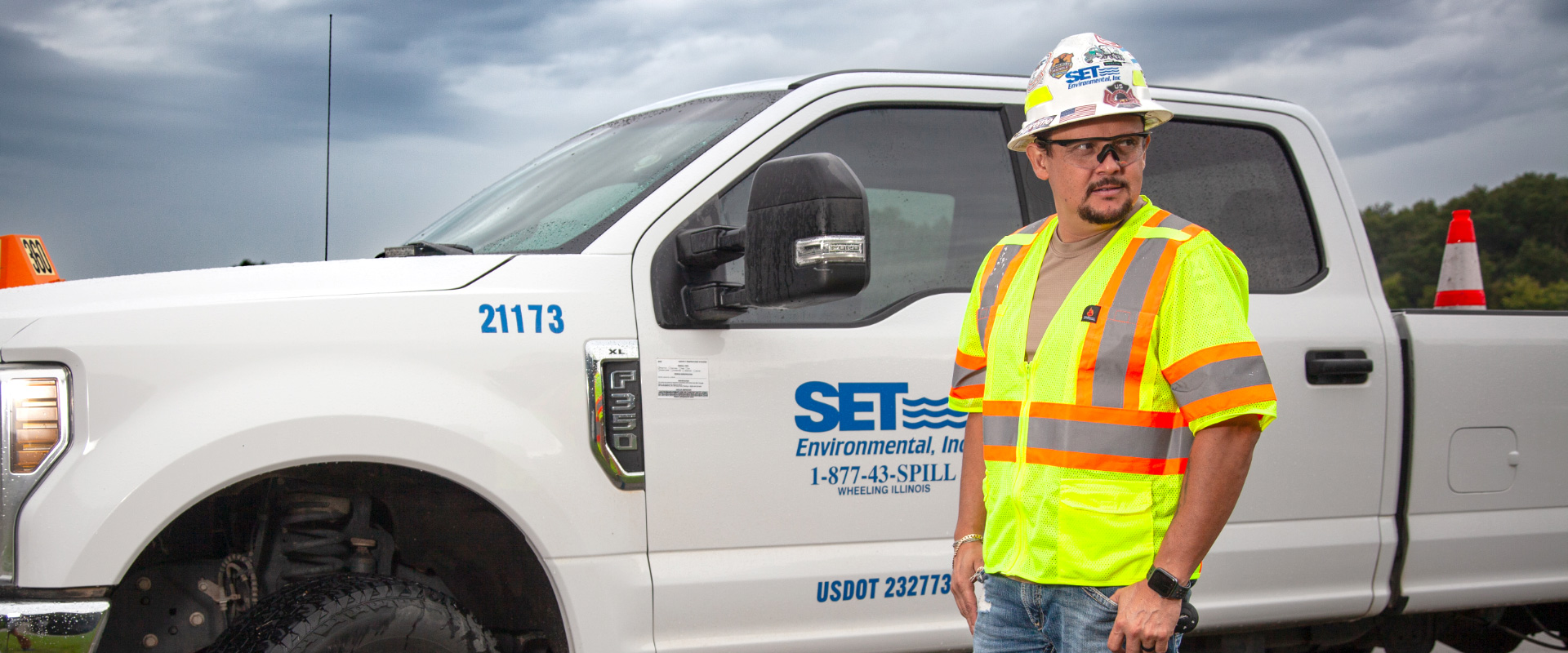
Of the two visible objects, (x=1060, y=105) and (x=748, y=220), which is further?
(x=748, y=220)

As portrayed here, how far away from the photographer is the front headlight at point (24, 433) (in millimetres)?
2215

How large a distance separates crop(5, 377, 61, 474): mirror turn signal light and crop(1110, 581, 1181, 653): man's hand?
6.25ft

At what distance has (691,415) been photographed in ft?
8.71

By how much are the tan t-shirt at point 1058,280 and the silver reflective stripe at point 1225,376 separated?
261 mm

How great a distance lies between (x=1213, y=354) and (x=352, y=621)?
5.51 ft

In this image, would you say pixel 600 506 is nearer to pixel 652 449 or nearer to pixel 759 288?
pixel 652 449

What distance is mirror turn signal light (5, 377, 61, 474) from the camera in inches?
87.6

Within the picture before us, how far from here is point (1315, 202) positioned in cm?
358

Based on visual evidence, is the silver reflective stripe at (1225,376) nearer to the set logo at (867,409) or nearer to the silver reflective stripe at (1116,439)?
the silver reflective stripe at (1116,439)

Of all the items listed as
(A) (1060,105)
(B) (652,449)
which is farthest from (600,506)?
(A) (1060,105)

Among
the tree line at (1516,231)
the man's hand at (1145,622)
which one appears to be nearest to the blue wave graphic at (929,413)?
the man's hand at (1145,622)

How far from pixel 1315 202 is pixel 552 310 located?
2.30 m

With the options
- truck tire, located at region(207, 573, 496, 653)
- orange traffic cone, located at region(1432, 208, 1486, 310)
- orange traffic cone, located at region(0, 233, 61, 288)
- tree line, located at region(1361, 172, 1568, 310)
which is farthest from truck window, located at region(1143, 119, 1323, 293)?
tree line, located at region(1361, 172, 1568, 310)

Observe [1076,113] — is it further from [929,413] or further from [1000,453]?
[929,413]
